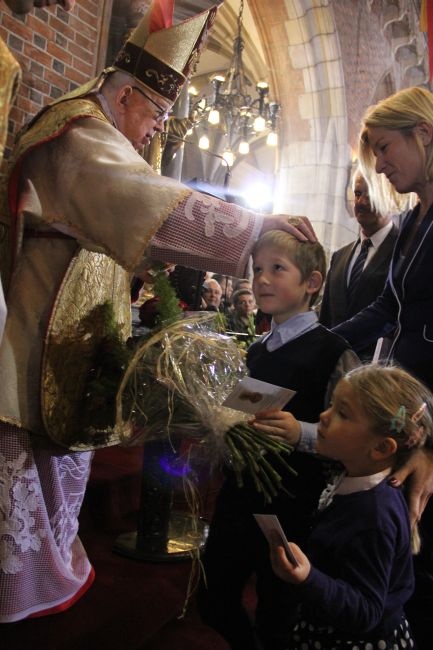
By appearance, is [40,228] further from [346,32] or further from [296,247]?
[346,32]

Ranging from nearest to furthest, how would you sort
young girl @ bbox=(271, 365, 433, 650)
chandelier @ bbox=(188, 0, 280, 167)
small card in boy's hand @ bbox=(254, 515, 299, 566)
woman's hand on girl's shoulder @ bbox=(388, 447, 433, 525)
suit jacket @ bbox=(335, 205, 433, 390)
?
1. small card in boy's hand @ bbox=(254, 515, 299, 566)
2. young girl @ bbox=(271, 365, 433, 650)
3. woman's hand on girl's shoulder @ bbox=(388, 447, 433, 525)
4. suit jacket @ bbox=(335, 205, 433, 390)
5. chandelier @ bbox=(188, 0, 280, 167)

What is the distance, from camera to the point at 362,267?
320 cm

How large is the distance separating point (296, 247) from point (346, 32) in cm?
912

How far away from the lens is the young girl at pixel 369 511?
1350mm

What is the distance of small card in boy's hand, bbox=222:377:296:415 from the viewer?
150 cm

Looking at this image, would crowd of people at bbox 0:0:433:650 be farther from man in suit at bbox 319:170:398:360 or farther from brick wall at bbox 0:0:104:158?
brick wall at bbox 0:0:104:158

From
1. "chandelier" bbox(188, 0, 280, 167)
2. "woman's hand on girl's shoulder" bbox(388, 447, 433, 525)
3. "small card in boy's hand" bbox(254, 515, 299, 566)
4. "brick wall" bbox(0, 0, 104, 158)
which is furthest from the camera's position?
"chandelier" bbox(188, 0, 280, 167)

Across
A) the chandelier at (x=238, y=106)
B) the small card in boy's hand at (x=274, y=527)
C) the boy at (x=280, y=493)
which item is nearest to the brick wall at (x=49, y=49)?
the boy at (x=280, y=493)

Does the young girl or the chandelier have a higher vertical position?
the chandelier

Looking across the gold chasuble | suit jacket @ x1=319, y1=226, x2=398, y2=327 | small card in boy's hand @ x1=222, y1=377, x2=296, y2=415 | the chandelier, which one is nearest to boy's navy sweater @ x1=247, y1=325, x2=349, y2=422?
small card in boy's hand @ x1=222, y1=377, x2=296, y2=415

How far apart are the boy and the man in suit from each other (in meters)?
1.26

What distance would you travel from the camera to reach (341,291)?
3.25 m

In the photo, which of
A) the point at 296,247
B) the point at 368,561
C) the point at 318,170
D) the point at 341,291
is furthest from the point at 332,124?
the point at 368,561

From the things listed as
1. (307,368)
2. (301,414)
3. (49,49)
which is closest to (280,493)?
(301,414)
